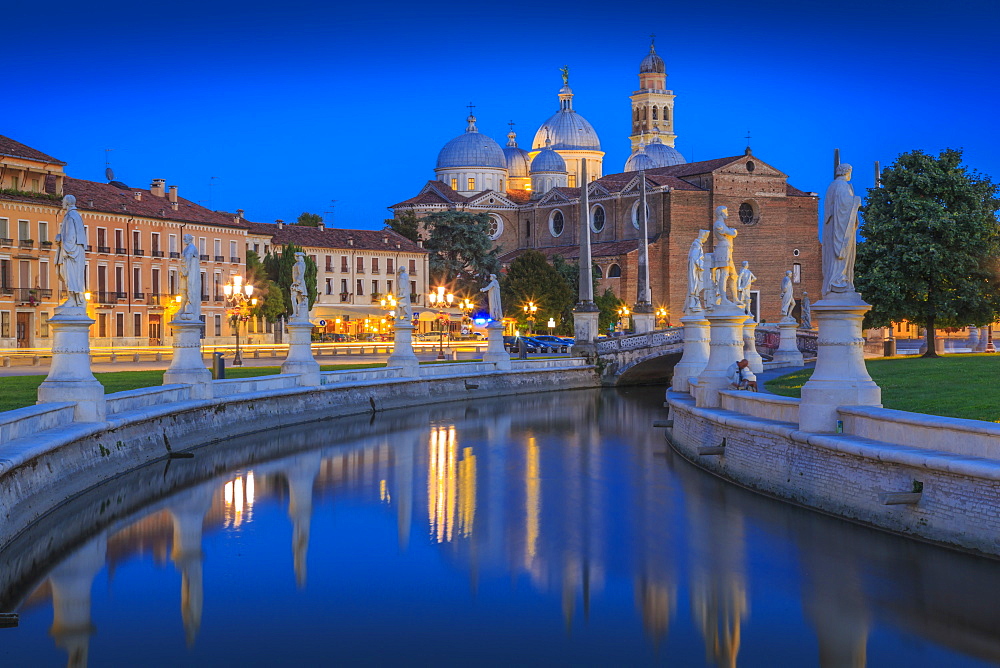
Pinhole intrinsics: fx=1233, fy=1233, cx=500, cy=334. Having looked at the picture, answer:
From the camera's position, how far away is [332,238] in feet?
313

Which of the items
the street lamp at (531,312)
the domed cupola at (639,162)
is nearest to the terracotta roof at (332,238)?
the street lamp at (531,312)

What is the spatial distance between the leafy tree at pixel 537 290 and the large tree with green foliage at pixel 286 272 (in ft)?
45.6

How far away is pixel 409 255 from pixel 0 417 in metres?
83.4

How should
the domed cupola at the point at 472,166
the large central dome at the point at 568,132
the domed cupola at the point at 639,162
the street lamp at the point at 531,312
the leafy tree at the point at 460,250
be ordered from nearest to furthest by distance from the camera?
the street lamp at the point at 531,312 < the leafy tree at the point at 460,250 < the domed cupola at the point at 639,162 < the domed cupola at the point at 472,166 < the large central dome at the point at 568,132

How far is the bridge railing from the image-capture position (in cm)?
5412

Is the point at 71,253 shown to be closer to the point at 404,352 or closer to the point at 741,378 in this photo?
the point at 741,378

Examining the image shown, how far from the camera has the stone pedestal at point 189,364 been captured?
84.7ft

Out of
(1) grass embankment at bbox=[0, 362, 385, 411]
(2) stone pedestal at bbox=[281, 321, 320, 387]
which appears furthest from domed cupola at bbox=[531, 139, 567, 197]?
(2) stone pedestal at bbox=[281, 321, 320, 387]

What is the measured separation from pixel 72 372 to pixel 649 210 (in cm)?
8153

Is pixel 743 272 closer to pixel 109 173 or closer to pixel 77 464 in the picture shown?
pixel 77 464

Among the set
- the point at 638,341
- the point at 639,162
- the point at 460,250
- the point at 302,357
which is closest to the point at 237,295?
the point at 302,357

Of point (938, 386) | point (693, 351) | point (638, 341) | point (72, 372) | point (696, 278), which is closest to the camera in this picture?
point (72, 372)

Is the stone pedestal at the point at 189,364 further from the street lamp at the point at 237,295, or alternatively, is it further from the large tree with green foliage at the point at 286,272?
the large tree with green foliage at the point at 286,272

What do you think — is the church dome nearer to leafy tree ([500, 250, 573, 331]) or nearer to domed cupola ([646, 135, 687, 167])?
domed cupola ([646, 135, 687, 167])
